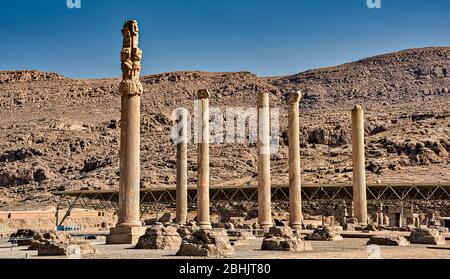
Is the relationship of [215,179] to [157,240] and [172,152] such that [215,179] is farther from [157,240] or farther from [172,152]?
[157,240]

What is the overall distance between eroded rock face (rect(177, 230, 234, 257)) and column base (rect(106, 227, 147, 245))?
5546mm

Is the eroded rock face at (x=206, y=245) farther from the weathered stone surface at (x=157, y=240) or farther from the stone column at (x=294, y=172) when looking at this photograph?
the stone column at (x=294, y=172)

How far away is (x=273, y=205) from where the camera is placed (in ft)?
230

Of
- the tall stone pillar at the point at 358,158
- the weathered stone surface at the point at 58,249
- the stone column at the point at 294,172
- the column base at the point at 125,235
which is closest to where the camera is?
the weathered stone surface at the point at 58,249

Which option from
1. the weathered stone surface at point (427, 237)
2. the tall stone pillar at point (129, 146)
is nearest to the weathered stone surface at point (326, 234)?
the weathered stone surface at point (427, 237)

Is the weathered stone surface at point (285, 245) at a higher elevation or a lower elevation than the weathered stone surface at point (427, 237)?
higher

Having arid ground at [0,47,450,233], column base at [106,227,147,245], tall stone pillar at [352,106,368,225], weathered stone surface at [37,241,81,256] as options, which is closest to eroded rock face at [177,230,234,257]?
weathered stone surface at [37,241,81,256]

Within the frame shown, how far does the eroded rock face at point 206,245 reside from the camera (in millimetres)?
16094

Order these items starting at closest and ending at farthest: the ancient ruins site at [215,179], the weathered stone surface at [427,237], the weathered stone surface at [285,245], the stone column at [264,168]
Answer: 1. the weathered stone surface at [285,245]
2. the ancient ruins site at [215,179]
3. the weathered stone surface at [427,237]
4. the stone column at [264,168]

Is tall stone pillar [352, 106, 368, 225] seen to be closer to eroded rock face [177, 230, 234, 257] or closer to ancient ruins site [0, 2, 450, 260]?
ancient ruins site [0, 2, 450, 260]

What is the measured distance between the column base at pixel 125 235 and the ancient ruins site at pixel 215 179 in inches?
1.6

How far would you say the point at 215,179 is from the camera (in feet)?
348

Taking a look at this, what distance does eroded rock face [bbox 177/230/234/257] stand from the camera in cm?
1609

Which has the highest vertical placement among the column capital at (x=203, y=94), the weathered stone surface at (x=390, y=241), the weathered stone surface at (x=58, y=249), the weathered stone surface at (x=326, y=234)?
the column capital at (x=203, y=94)
